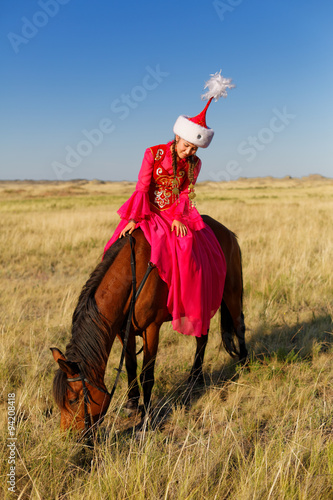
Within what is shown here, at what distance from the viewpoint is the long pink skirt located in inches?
104

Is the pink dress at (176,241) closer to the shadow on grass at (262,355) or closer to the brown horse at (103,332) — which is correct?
the brown horse at (103,332)

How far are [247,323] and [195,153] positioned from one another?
2619 millimetres

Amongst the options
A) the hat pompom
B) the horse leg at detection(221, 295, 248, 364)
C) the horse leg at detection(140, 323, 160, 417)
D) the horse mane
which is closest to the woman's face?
the hat pompom

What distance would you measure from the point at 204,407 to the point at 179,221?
1610mm

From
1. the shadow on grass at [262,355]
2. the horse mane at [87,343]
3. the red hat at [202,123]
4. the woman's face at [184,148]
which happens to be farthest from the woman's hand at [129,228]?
the shadow on grass at [262,355]

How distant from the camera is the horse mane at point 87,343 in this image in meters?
2.01

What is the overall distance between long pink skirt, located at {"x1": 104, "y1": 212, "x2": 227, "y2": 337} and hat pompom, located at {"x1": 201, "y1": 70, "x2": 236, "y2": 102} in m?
1.09

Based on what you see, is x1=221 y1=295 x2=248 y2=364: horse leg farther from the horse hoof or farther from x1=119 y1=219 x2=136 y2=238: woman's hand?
x1=119 y1=219 x2=136 y2=238: woman's hand

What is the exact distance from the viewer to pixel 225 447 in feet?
7.09

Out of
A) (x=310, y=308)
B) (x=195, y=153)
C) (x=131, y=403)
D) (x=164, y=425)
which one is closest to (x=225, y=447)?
(x=164, y=425)

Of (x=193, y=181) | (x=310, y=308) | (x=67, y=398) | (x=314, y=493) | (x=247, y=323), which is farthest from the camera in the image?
(x=310, y=308)

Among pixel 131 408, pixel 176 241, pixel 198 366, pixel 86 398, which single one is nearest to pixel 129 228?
pixel 176 241

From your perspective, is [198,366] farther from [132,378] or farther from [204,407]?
[132,378]

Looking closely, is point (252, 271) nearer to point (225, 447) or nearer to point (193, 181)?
point (193, 181)
